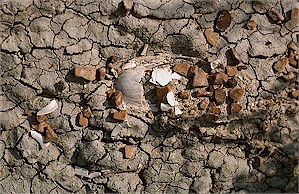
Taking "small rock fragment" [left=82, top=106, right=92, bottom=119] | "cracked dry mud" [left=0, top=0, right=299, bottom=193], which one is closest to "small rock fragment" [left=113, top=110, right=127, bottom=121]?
"cracked dry mud" [left=0, top=0, right=299, bottom=193]

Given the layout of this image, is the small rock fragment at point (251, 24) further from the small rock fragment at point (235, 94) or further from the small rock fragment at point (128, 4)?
the small rock fragment at point (128, 4)

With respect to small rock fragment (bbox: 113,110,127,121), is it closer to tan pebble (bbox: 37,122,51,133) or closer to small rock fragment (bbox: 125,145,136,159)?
small rock fragment (bbox: 125,145,136,159)

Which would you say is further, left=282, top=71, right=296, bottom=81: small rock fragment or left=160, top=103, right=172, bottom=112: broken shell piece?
left=282, top=71, right=296, bottom=81: small rock fragment

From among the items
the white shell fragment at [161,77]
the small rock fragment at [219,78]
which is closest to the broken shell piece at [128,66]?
the white shell fragment at [161,77]

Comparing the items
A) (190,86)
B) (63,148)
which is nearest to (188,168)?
(190,86)

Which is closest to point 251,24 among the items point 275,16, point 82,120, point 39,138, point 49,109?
point 275,16

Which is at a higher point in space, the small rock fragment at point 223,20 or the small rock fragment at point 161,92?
the small rock fragment at point 223,20

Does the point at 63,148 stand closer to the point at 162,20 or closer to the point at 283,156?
the point at 162,20
